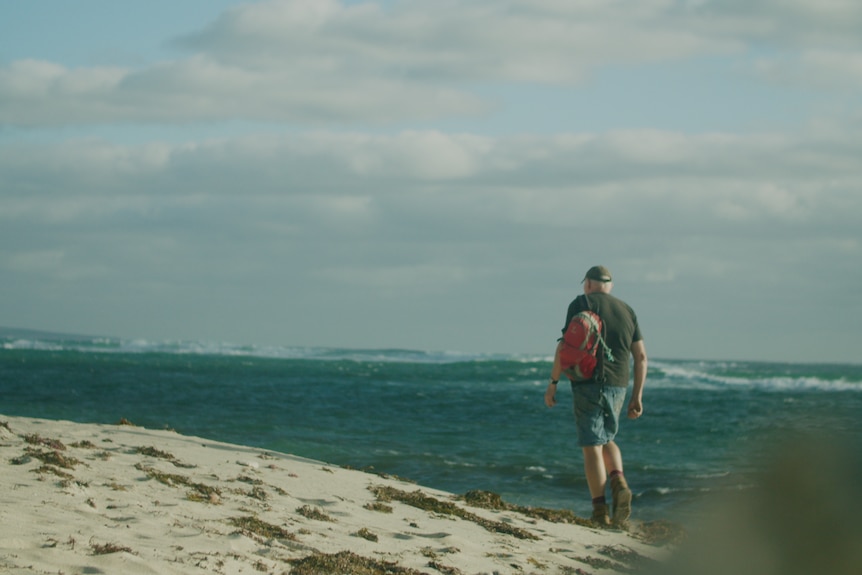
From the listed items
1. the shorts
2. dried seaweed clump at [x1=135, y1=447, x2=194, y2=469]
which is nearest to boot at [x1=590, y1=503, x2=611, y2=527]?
the shorts

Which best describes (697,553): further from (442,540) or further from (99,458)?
(99,458)

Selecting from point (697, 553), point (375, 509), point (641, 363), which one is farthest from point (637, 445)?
point (697, 553)

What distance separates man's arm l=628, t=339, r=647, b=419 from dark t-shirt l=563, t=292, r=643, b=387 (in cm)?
7

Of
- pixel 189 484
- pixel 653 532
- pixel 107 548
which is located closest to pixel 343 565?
pixel 107 548

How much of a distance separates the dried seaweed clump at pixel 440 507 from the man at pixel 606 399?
1.06 m

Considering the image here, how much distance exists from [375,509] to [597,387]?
81.9 inches

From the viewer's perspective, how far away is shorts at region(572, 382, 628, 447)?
7625mm

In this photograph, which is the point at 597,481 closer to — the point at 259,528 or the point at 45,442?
the point at 259,528

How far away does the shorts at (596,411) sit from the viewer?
7.62m

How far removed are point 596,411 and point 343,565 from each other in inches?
126

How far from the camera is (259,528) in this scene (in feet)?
18.6

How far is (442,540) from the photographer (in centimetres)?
616

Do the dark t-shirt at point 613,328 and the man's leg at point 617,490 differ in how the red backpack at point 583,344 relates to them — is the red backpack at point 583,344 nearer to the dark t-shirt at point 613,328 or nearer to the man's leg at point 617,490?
the dark t-shirt at point 613,328

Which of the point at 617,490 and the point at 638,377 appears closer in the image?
the point at 617,490
